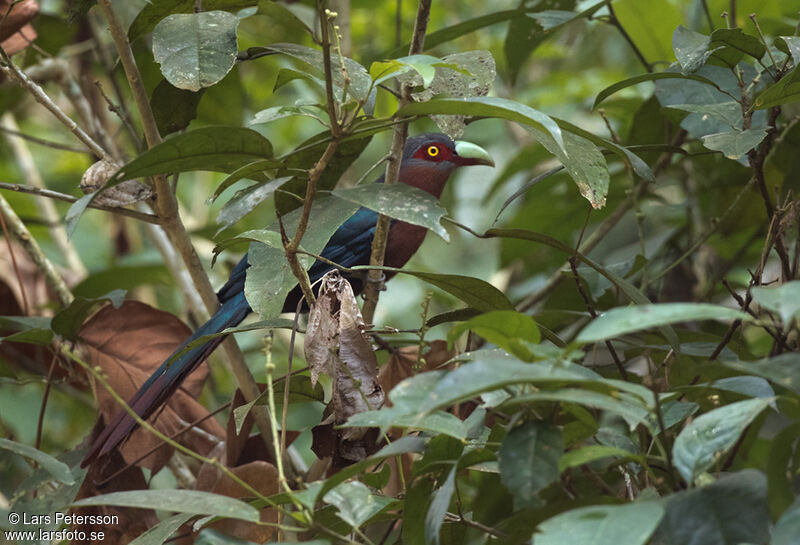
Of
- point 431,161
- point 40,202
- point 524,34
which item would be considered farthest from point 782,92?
point 40,202

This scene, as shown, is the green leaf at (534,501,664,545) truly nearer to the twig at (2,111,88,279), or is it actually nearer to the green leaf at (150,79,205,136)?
the green leaf at (150,79,205,136)

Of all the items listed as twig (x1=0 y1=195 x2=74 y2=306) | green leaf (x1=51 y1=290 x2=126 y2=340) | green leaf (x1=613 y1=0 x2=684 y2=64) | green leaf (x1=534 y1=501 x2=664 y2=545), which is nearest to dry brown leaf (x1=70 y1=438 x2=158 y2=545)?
green leaf (x1=51 y1=290 x2=126 y2=340)

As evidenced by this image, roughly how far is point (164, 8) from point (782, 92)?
146 centimetres

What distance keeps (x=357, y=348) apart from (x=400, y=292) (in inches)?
107

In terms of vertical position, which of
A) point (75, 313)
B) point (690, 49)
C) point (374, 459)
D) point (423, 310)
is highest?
point (690, 49)

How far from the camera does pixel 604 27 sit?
17.7ft

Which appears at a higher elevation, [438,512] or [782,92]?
[782,92]

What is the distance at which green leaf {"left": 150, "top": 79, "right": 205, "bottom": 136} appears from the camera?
218 centimetres

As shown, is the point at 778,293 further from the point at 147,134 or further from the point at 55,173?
the point at 55,173

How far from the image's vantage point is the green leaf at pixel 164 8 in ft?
6.86

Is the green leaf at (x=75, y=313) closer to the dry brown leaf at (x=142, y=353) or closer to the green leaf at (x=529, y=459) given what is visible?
the dry brown leaf at (x=142, y=353)

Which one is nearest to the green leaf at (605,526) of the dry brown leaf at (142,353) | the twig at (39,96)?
the twig at (39,96)

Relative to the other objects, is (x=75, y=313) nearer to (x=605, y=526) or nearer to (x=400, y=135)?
(x=400, y=135)

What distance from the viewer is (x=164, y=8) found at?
211 cm
